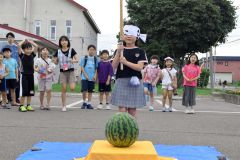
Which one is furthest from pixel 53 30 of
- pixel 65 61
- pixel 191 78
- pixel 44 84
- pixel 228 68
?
pixel 228 68

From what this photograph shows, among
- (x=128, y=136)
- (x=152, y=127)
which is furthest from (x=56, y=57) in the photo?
(x=128, y=136)

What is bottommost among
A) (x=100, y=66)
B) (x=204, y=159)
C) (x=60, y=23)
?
(x=204, y=159)

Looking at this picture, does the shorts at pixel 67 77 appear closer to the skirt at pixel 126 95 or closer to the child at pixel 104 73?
the child at pixel 104 73

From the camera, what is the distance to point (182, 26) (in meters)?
41.0

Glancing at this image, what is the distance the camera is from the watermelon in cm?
553

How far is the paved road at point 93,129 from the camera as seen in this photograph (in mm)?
7332

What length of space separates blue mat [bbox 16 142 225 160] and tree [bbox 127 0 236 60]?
114ft

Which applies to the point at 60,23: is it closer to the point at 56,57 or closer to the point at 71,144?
the point at 56,57

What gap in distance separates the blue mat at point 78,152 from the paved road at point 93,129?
0.32m

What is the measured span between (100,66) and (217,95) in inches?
474

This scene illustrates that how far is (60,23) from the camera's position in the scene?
46312mm

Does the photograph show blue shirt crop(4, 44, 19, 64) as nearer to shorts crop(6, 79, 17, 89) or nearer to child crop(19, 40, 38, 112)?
shorts crop(6, 79, 17, 89)

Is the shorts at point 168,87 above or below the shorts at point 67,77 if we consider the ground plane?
below

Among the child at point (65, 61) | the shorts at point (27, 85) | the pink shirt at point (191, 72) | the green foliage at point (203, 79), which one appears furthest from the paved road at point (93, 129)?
the green foliage at point (203, 79)
